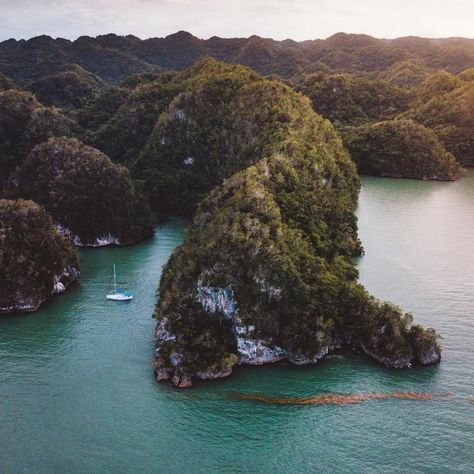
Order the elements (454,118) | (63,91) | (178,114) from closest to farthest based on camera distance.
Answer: (178,114), (454,118), (63,91)

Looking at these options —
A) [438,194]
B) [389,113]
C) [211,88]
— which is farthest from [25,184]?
[389,113]

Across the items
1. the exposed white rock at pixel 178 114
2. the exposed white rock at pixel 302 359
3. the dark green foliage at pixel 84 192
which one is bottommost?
the exposed white rock at pixel 302 359

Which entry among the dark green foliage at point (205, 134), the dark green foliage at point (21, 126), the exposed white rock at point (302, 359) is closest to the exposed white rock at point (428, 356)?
the exposed white rock at point (302, 359)

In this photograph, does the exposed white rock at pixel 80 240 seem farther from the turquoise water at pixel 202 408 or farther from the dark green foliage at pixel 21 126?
the dark green foliage at pixel 21 126

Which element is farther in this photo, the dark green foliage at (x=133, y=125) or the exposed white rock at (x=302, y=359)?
the dark green foliage at (x=133, y=125)

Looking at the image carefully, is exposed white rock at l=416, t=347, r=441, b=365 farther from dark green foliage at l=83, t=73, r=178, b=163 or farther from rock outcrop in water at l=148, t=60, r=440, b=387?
dark green foliage at l=83, t=73, r=178, b=163

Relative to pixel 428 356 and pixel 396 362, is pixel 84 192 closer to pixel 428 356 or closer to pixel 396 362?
pixel 396 362

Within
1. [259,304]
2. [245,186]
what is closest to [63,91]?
[245,186]
